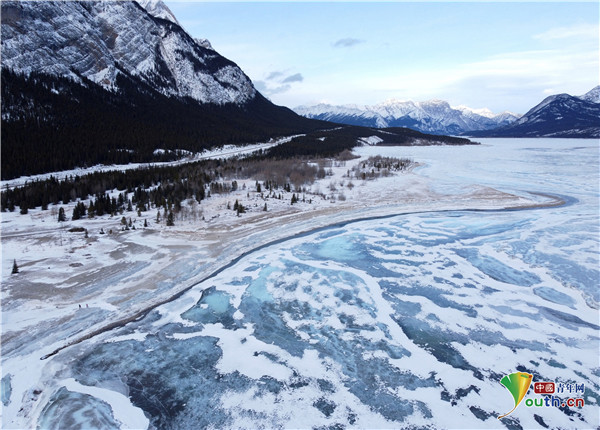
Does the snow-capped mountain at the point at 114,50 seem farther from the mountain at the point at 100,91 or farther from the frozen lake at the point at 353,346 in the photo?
the frozen lake at the point at 353,346

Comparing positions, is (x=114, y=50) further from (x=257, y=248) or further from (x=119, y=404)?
(x=119, y=404)

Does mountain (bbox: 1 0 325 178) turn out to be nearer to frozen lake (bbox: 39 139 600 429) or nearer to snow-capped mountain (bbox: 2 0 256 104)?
snow-capped mountain (bbox: 2 0 256 104)

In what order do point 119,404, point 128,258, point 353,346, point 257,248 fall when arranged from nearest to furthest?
point 119,404
point 353,346
point 128,258
point 257,248

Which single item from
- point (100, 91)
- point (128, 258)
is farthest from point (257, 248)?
point (100, 91)

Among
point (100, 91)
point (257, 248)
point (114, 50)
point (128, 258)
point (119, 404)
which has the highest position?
point (114, 50)

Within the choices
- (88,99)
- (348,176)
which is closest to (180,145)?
(88,99)

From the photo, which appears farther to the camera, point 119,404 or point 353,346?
point 353,346
